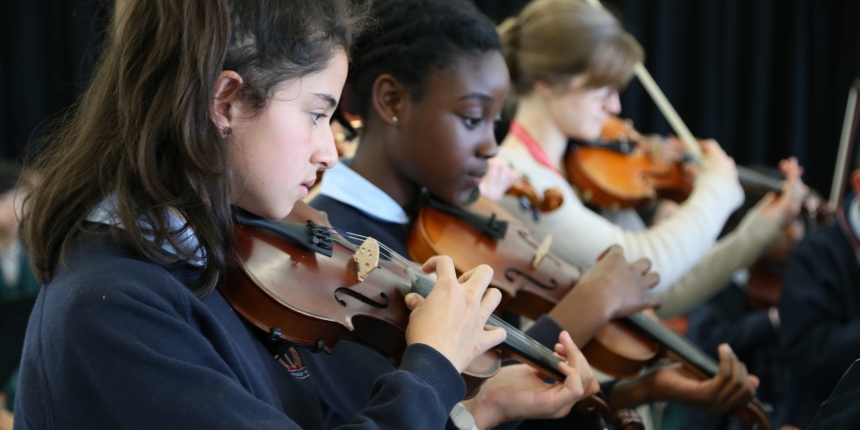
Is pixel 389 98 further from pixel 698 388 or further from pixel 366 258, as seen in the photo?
pixel 698 388

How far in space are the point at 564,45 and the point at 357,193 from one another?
0.76 m

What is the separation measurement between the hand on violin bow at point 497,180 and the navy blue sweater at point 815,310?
79 cm

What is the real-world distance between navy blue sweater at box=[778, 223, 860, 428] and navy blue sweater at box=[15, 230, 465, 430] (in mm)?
1318

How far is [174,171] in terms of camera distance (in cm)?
77

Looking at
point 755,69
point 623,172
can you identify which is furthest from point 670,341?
point 755,69

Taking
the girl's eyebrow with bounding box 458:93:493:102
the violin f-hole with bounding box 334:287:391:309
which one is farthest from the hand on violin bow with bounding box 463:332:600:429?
the girl's eyebrow with bounding box 458:93:493:102

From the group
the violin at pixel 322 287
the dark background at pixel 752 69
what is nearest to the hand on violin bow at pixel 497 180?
the violin at pixel 322 287

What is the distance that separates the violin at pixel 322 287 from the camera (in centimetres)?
80

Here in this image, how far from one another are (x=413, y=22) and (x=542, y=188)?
1.79 ft

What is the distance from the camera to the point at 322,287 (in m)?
0.84

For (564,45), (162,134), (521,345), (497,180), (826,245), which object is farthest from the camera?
(826,245)

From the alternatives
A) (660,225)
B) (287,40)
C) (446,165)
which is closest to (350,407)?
(446,165)

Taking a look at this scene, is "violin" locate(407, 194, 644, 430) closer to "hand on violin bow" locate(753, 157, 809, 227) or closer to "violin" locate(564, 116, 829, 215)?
"violin" locate(564, 116, 829, 215)

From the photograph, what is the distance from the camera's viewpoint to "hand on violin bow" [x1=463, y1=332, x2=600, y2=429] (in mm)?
1009
